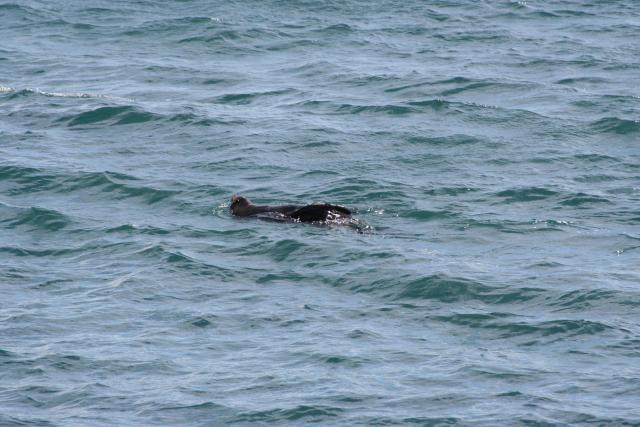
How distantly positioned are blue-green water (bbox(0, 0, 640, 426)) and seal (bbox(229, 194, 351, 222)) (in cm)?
18

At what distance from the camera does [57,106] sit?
22.4 meters

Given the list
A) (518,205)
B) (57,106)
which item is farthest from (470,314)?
(57,106)

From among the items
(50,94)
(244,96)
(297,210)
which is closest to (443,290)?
(297,210)

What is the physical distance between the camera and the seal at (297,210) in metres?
16.2

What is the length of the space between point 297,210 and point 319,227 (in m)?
0.42

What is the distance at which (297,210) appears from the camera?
16406 millimetres

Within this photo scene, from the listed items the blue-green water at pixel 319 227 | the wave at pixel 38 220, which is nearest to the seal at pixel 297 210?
the blue-green water at pixel 319 227

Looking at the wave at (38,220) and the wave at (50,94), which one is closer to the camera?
the wave at (38,220)

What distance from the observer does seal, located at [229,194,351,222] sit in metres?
16.2

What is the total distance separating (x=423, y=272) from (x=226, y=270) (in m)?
2.16

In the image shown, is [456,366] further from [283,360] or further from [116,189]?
[116,189]

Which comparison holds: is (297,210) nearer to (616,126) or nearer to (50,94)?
(616,126)

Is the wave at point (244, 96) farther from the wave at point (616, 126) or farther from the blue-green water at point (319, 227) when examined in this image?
the wave at point (616, 126)

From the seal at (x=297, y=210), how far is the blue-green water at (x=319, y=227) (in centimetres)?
18
